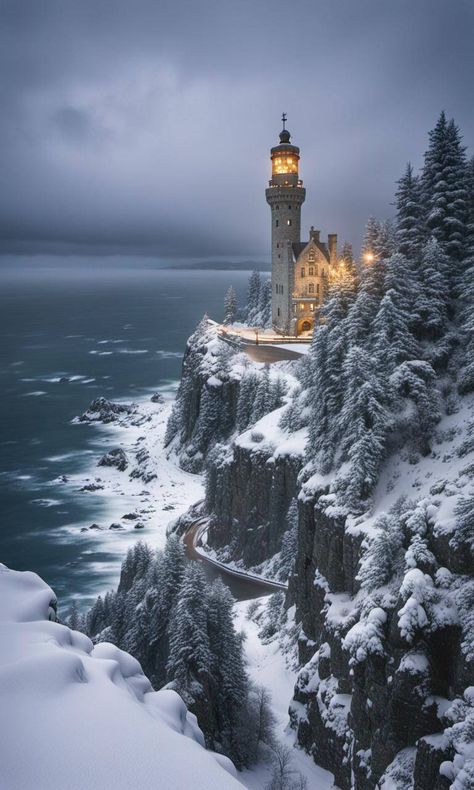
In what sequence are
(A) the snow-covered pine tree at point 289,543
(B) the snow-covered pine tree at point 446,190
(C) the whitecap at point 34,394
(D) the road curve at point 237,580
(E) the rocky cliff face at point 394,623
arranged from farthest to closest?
(C) the whitecap at point 34,394 < (D) the road curve at point 237,580 < (A) the snow-covered pine tree at point 289,543 < (B) the snow-covered pine tree at point 446,190 < (E) the rocky cliff face at point 394,623

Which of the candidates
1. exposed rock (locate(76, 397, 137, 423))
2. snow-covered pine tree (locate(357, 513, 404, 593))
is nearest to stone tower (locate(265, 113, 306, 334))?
exposed rock (locate(76, 397, 137, 423))

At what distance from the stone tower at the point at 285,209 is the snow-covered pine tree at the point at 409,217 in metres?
43.2

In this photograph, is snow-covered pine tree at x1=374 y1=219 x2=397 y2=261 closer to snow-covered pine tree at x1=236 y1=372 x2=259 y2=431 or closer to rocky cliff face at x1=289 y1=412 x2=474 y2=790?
rocky cliff face at x1=289 y1=412 x2=474 y2=790

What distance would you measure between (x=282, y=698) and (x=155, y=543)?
100 ft

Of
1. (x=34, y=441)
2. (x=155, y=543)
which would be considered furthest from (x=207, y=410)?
(x=34, y=441)

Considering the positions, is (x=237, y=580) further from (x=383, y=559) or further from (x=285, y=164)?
(x=285, y=164)

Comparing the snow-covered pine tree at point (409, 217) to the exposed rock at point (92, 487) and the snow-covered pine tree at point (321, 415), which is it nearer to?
the snow-covered pine tree at point (321, 415)

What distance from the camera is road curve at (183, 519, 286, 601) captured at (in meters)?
44.9

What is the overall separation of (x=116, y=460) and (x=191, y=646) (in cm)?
5731

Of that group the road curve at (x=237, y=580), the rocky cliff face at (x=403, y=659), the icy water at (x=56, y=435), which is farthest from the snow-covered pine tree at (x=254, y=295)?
the rocky cliff face at (x=403, y=659)

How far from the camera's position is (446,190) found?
33.6 meters

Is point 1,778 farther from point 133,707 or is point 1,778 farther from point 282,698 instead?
point 282,698

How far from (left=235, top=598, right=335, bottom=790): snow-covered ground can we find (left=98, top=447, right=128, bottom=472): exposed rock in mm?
40558

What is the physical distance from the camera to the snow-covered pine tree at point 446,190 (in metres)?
32.8
